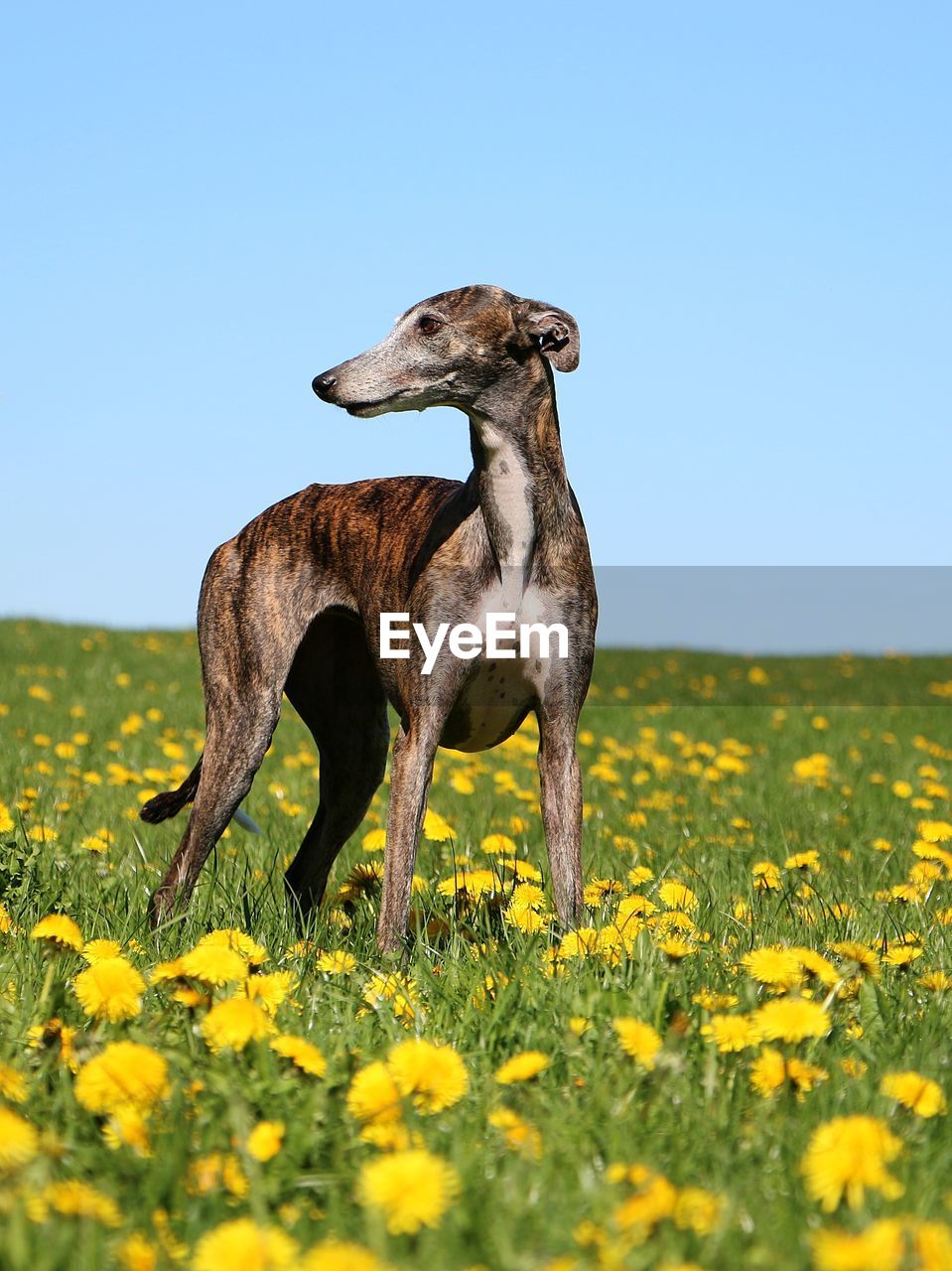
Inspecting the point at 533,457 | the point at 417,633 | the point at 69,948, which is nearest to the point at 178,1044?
the point at 69,948

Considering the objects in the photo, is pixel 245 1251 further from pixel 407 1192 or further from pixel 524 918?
pixel 524 918

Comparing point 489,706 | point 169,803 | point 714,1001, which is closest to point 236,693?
point 169,803

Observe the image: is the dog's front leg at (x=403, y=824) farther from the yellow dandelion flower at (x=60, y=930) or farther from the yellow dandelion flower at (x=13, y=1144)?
the yellow dandelion flower at (x=13, y=1144)

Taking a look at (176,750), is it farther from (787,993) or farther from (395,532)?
(787,993)

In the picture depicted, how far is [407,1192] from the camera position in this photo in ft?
6.38

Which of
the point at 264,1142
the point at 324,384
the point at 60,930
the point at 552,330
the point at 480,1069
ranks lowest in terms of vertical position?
the point at 480,1069

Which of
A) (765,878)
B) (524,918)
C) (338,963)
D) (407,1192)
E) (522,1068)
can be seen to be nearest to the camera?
(407,1192)

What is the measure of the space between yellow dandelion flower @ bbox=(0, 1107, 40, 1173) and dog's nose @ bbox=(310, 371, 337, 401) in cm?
285

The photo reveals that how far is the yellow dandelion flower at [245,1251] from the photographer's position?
1.82 meters

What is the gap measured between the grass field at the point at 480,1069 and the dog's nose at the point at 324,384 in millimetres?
1557

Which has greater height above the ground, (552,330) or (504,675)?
(552,330)

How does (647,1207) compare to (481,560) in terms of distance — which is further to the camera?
(481,560)

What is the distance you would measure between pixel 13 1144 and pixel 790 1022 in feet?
4.70

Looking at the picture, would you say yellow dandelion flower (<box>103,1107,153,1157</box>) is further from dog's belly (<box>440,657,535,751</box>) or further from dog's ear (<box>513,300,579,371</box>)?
dog's ear (<box>513,300,579,371</box>)
